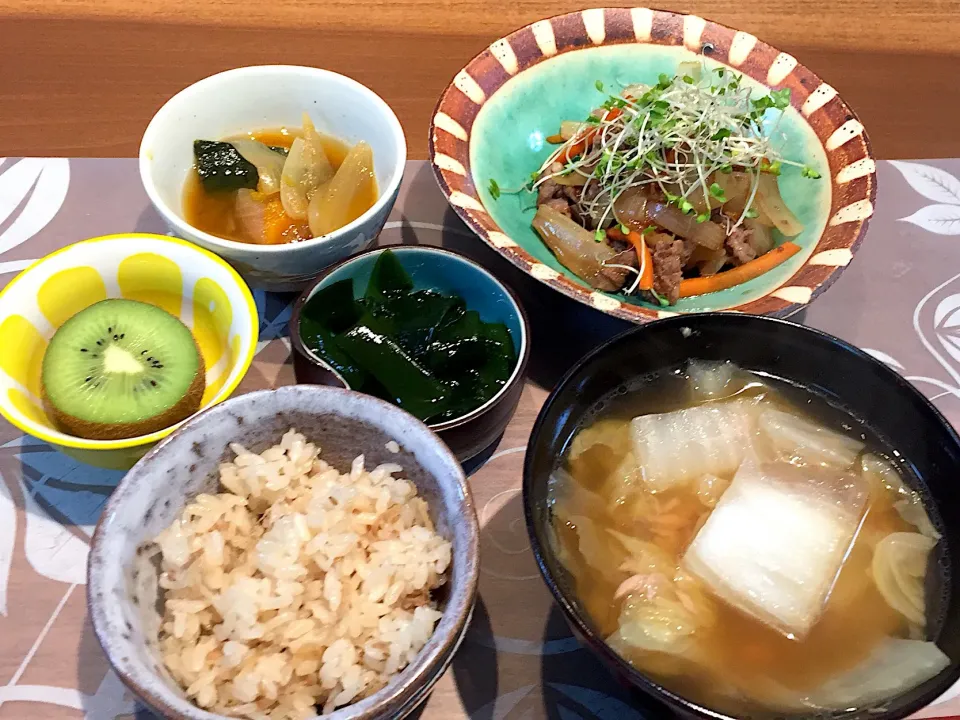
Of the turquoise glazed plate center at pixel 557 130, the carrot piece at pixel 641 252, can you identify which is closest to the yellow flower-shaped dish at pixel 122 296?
the turquoise glazed plate center at pixel 557 130

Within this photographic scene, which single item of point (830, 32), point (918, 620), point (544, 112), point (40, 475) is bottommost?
point (40, 475)

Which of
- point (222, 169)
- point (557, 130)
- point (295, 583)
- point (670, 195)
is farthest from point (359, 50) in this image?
point (295, 583)

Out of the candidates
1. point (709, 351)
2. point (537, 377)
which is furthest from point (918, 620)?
point (537, 377)

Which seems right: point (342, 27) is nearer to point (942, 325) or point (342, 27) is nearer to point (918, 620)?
point (942, 325)

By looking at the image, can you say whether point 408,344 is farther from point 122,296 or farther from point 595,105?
point 595,105

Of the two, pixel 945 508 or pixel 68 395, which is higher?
pixel 945 508

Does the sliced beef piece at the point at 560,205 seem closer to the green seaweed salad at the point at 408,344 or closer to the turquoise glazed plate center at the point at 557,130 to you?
the turquoise glazed plate center at the point at 557,130
